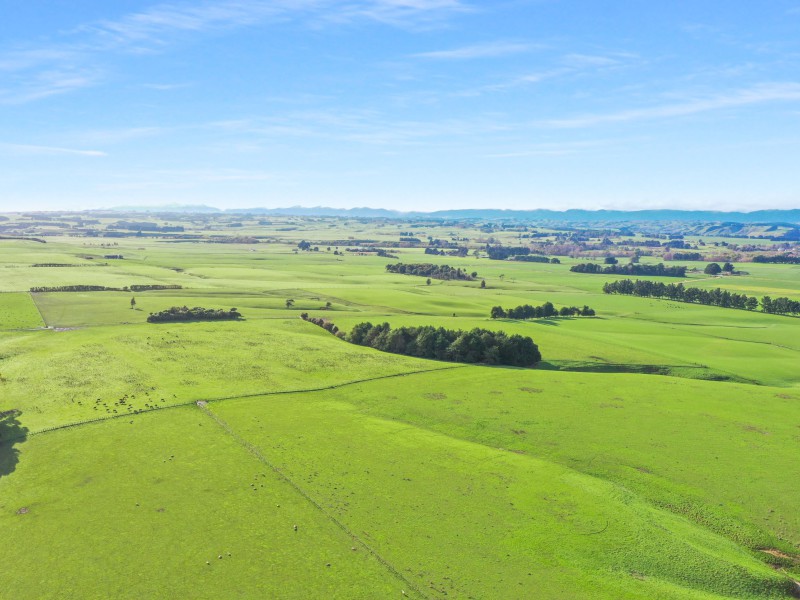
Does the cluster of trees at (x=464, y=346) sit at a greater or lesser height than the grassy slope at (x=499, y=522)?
greater

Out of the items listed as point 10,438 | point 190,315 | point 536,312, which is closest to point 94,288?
point 190,315

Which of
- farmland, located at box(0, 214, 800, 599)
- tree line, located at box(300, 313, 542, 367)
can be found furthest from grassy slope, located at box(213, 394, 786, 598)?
tree line, located at box(300, 313, 542, 367)

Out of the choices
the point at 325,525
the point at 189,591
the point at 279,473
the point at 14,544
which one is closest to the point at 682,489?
the point at 325,525

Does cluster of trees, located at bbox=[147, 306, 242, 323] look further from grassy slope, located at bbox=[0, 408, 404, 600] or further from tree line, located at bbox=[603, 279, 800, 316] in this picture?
tree line, located at bbox=[603, 279, 800, 316]

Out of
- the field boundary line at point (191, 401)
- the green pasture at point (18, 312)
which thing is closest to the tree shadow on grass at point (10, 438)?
the field boundary line at point (191, 401)

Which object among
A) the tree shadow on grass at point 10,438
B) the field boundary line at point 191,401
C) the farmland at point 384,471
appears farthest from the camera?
the field boundary line at point 191,401

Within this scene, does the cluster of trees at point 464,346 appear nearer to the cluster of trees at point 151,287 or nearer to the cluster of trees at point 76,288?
the cluster of trees at point 151,287

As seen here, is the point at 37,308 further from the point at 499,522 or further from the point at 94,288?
the point at 499,522
